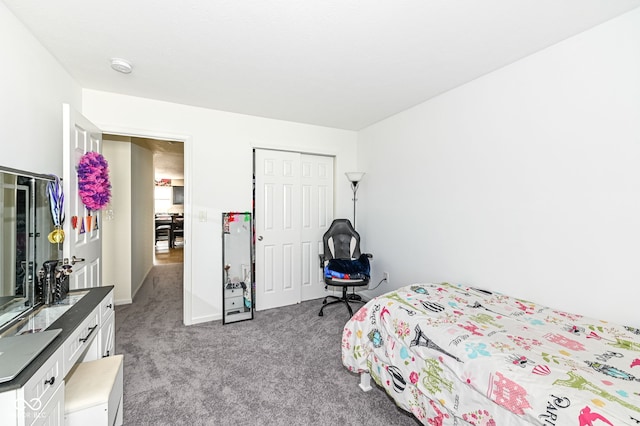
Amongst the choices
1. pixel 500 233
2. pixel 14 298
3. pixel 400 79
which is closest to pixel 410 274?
pixel 500 233

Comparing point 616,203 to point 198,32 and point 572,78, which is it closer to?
point 572,78

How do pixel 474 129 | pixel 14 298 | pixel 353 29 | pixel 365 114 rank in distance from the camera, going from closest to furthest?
1. pixel 14 298
2. pixel 353 29
3. pixel 474 129
4. pixel 365 114

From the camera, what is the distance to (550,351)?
4.40ft

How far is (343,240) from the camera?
3795 mm

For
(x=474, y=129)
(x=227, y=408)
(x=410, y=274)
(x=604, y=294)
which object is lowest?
(x=227, y=408)

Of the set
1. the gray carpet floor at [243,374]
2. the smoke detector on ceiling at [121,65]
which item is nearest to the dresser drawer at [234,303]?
the gray carpet floor at [243,374]

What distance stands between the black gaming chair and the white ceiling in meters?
1.75

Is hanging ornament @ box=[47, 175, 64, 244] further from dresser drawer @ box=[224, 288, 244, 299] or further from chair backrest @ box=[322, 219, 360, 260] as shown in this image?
chair backrest @ box=[322, 219, 360, 260]

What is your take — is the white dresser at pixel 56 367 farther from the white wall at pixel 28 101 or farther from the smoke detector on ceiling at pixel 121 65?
the smoke detector on ceiling at pixel 121 65

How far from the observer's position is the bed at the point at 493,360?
1058mm

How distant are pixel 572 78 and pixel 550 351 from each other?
1.74 meters

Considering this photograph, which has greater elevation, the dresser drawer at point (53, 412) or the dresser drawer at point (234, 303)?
the dresser drawer at point (53, 412)

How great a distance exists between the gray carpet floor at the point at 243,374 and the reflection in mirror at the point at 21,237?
3.15 feet

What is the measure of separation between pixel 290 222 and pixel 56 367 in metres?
2.80
